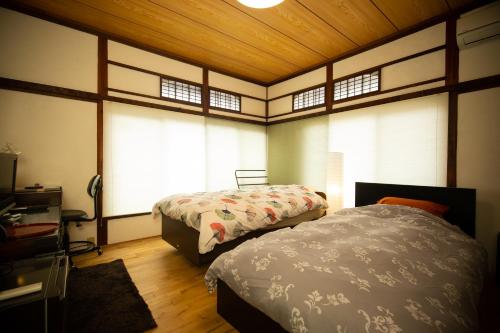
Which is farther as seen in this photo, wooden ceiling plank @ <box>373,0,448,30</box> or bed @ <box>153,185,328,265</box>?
wooden ceiling plank @ <box>373,0,448,30</box>

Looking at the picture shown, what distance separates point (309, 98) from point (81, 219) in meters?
4.15

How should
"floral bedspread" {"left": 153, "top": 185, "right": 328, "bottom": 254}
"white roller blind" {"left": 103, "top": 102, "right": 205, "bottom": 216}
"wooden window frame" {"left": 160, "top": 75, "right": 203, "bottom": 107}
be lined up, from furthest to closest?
1. "wooden window frame" {"left": 160, "top": 75, "right": 203, "bottom": 107}
2. "white roller blind" {"left": 103, "top": 102, "right": 205, "bottom": 216}
3. "floral bedspread" {"left": 153, "top": 185, "right": 328, "bottom": 254}

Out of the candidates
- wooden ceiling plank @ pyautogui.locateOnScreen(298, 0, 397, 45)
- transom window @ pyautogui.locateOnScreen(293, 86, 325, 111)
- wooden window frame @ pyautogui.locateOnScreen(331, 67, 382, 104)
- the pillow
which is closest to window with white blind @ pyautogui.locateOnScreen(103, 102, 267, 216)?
transom window @ pyautogui.locateOnScreen(293, 86, 325, 111)

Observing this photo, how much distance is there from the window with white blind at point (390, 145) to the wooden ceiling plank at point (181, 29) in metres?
1.77

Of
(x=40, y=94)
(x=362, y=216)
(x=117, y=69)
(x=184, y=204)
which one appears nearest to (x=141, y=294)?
(x=184, y=204)

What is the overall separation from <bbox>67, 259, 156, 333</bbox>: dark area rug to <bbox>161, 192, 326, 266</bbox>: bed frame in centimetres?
60

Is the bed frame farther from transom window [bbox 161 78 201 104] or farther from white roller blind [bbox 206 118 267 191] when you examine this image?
transom window [bbox 161 78 201 104]

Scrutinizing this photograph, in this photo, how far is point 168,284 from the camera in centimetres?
236

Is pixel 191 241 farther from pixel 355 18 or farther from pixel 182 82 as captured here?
pixel 355 18

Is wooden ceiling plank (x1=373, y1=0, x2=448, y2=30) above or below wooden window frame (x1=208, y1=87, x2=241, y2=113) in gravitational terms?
above

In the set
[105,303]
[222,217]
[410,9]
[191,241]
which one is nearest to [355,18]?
[410,9]

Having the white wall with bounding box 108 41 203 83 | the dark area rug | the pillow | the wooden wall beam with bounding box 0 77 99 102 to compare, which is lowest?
the dark area rug

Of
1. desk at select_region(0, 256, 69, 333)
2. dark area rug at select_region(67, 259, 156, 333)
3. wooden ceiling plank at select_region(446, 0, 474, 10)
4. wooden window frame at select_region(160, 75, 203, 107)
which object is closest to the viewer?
desk at select_region(0, 256, 69, 333)

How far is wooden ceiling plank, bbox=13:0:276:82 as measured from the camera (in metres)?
2.85
